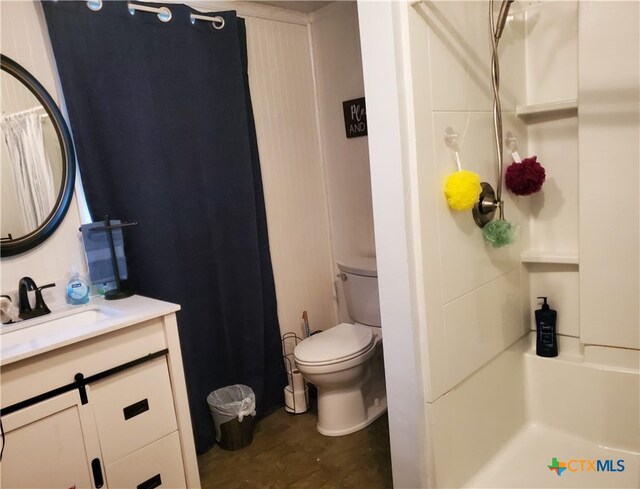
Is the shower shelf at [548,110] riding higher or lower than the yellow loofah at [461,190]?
higher

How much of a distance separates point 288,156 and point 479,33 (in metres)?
1.35

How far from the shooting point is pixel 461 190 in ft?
4.60

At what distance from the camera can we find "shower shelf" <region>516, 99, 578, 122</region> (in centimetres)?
170

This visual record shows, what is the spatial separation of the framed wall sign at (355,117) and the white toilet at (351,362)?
0.72 metres

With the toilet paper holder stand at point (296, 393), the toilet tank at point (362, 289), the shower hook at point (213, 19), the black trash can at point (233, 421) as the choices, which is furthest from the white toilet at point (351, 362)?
the shower hook at point (213, 19)

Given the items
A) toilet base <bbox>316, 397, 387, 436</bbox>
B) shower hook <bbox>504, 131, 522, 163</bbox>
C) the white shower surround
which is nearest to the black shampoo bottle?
the white shower surround

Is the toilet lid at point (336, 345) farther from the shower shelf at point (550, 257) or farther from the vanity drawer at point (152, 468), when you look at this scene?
the shower shelf at point (550, 257)

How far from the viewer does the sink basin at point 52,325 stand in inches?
62.3

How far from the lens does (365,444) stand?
219cm

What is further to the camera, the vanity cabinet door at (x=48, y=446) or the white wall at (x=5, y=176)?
the white wall at (x=5, y=176)

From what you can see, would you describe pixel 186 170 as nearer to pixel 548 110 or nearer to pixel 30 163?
pixel 30 163

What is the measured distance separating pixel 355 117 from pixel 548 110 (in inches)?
43.7

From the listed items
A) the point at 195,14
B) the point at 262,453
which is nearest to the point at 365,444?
the point at 262,453

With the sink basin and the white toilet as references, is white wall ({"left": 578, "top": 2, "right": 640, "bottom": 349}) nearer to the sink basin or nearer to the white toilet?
the white toilet
